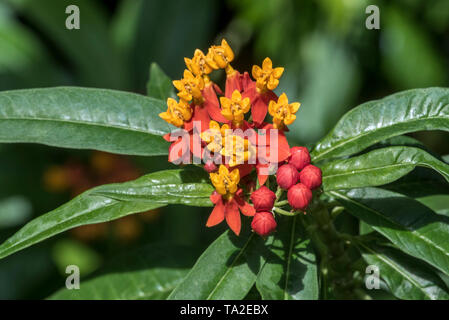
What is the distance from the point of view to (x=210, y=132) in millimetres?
1365

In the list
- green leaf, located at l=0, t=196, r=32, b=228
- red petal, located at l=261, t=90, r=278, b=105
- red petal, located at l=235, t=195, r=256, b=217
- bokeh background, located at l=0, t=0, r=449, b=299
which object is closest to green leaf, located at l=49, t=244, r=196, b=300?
red petal, located at l=235, t=195, r=256, b=217

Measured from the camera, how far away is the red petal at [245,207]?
4.52ft

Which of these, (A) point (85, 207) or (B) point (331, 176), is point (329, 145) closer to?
(B) point (331, 176)

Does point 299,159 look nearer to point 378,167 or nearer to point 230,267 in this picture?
point 378,167

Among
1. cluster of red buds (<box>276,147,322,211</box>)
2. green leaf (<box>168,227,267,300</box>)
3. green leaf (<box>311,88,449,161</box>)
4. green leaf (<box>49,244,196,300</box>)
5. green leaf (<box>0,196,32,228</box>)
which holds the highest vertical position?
green leaf (<box>311,88,449,161</box>)

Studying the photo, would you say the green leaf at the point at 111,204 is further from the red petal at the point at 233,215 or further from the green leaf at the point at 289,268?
the green leaf at the point at 289,268

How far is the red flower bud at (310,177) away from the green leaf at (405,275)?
37 cm

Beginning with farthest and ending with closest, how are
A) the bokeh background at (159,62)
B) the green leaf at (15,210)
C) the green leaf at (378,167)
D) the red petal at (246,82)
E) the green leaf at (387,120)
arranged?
1. the green leaf at (15,210)
2. the bokeh background at (159,62)
3. the red petal at (246,82)
4. the green leaf at (387,120)
5. the green leaf at (378,167)

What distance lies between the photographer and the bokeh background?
3.25 m

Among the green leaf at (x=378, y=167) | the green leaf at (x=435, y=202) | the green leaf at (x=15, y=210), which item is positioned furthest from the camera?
the green leaf at (x=15, y=210)

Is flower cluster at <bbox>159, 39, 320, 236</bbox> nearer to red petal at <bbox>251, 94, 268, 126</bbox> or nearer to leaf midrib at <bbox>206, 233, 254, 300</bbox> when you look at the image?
red petal at <bbox>251, 94, 268, 126</bbox>

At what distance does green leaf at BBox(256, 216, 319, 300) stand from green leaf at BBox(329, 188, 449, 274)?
145 millimetres

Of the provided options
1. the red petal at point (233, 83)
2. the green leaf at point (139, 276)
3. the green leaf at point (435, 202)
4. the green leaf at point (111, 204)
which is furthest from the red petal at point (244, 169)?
the green leaf at point (435, 202)

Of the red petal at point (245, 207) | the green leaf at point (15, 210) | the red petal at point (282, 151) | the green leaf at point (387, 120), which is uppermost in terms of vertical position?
the green leaf at point (387, 120)
